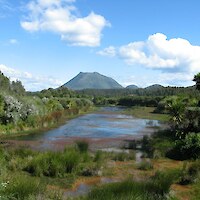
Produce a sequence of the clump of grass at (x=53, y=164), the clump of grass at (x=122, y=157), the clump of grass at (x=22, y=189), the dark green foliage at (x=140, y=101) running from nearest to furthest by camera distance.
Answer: the clump of grass at (x=22, y=189)
the clump of grass at (x=53, y=164)
the clump of grass at (x=122, y=157)
the dark green foliage at (x=140, y=101)

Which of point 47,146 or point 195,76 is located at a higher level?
point 195,76

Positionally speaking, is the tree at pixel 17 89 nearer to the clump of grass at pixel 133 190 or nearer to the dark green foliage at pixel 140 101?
the clump of grass at pixel 133 190

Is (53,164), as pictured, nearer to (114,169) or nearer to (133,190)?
(114,169)

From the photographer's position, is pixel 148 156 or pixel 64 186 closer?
pixel 64 186

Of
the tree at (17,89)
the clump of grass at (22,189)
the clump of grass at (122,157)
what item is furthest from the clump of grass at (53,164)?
the tree at (17,89)

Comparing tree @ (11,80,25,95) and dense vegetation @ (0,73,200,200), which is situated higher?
tree @ (11,80,25,95)

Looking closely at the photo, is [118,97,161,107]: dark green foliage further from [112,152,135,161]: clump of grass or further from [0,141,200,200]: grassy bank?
[0,141,200,200]: grassy bank

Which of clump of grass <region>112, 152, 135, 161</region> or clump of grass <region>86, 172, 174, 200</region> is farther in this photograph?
clump of grass <region>112, 152, 135, 161</region>

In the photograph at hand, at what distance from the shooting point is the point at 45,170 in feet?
53.8

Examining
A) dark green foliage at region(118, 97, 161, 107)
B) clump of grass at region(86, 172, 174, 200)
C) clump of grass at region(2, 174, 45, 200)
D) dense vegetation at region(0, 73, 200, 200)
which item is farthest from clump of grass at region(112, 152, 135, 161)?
dark green foliage at region(118, 97, 161, 107)

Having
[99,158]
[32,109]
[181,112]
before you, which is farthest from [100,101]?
[99,158]

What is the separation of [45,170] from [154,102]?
10340 centimetres

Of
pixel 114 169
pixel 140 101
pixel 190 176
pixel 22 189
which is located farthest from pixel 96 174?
pixel 140 101

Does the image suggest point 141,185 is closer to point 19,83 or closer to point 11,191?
point 11,191
